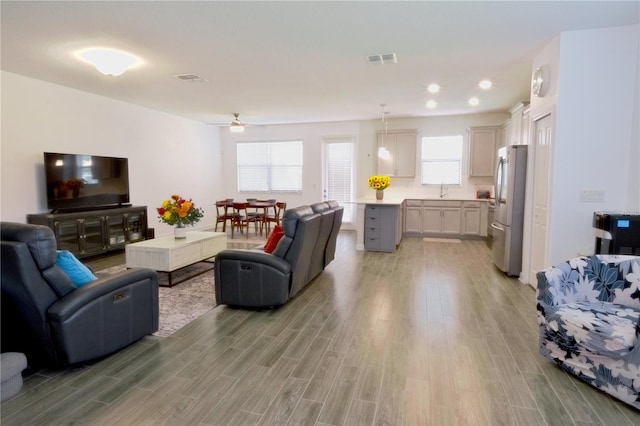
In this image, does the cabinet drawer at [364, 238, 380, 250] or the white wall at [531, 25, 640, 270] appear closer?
the white wall at [531, 25, 640, 270]

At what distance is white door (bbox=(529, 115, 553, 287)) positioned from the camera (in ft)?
12.1

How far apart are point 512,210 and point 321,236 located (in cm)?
252

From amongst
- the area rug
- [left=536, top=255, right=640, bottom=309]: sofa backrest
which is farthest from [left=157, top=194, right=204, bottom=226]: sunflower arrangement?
[left=536, top=255, right=640, bottom=309]: sofa backrest

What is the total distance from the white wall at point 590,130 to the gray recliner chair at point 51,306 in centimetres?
400

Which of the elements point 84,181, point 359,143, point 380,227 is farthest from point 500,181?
point 84,181

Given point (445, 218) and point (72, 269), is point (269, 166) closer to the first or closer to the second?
point (445, 218)

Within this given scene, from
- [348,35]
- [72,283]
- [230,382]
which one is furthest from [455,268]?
[72,283]

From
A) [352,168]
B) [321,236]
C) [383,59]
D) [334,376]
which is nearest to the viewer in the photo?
[334,376]

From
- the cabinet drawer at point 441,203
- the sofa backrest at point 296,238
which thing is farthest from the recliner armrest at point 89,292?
the cabinet drawer at point 441,203

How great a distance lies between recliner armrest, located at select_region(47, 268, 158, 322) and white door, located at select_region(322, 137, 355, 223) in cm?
639

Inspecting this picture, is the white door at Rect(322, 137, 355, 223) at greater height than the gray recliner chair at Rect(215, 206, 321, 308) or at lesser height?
greater

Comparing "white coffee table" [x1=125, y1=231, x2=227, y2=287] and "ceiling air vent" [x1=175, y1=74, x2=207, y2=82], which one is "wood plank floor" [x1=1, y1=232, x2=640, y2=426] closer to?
"white coffee table" [x1=125, y1=231, x2=227, y2=287]

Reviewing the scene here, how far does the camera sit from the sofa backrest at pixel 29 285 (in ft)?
6.40

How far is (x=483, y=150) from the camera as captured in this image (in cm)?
732
